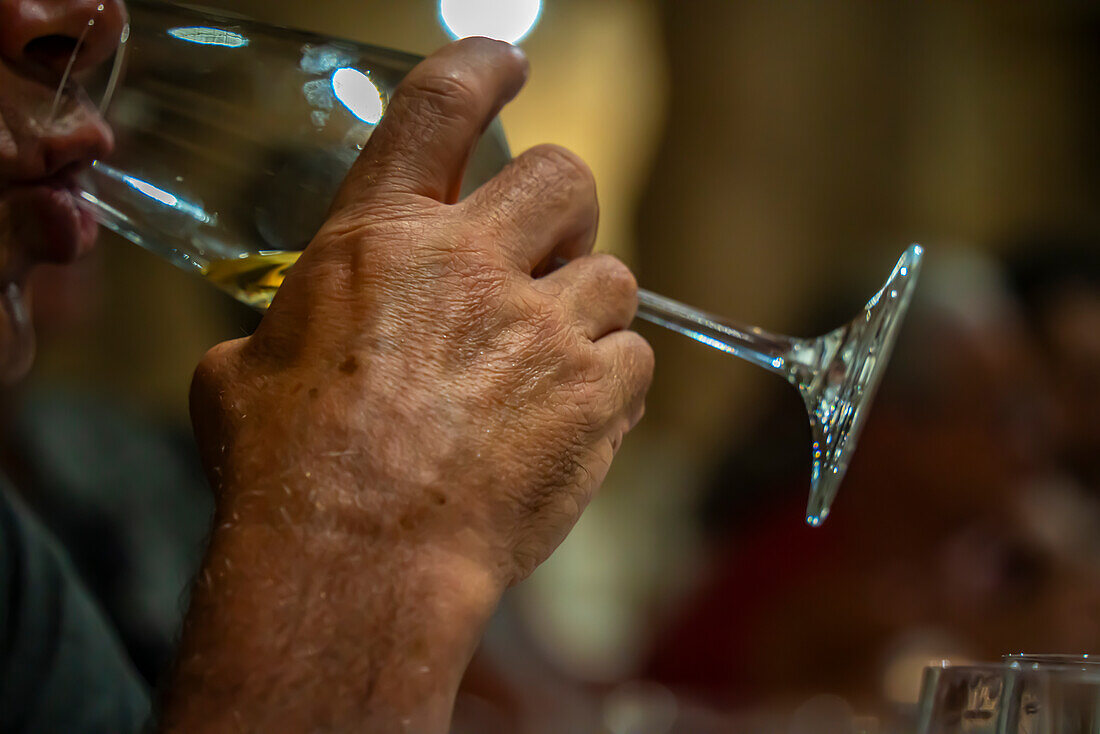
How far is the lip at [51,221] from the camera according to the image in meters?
0.49

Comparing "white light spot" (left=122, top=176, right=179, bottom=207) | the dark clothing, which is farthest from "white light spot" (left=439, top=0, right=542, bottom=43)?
"white light spot" (left=122, top=176, right=179, bottom=207)

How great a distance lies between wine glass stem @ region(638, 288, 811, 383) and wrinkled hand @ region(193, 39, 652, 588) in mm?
73

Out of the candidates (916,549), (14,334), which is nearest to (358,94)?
(14,334)

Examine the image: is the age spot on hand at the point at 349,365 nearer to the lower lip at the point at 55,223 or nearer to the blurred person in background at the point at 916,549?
the lower lip at the point at 55,223

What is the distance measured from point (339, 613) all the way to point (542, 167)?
0.22 meters

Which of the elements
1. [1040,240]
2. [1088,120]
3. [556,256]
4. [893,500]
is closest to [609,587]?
[893,500]

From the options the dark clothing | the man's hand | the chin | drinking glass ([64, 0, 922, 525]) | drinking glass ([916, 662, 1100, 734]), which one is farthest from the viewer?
the dark clothing

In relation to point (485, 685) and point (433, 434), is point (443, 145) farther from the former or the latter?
point (485, 685)

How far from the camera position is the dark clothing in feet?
2.24

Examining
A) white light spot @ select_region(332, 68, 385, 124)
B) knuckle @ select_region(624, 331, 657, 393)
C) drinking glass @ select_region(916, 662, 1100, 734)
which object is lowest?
drinking glass @ select_region(916, 662, 1100, 734)

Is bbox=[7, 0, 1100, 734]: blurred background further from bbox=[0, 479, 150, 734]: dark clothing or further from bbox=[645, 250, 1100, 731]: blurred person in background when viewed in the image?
bbox=[0, 479, 150, 734]: dark clothing

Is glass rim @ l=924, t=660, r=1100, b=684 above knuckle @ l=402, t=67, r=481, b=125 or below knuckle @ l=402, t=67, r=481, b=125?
below

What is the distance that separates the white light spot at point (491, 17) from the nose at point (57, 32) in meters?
1.82

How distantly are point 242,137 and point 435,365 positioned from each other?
18 centimetres
